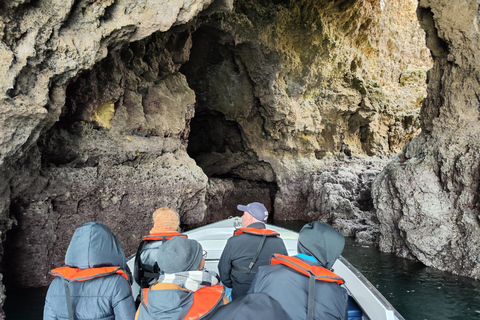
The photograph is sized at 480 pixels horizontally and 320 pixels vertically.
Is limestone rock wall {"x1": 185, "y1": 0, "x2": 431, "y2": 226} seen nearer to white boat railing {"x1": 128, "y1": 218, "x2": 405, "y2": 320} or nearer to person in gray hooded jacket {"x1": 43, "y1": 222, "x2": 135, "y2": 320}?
white boat railing {"x1": 128, "y1": 218, "x2": 405, "y2": 320}

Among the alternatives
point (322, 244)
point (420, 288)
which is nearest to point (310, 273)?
point (322, 244)

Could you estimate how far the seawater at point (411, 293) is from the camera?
13.6 feet

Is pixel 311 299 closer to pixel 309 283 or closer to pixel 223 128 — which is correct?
pixel 309 283

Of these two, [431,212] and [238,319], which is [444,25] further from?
[238,319]

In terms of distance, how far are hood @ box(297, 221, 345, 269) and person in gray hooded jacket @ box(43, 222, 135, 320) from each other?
106cm

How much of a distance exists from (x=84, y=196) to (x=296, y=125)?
24.6 ft

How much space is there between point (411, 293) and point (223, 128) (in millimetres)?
7857

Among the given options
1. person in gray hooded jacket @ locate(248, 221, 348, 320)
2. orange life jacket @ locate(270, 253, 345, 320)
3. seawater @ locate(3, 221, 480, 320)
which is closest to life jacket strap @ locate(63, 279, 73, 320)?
person in gray hooded jacket @ locate(248, 221, 348, 320)

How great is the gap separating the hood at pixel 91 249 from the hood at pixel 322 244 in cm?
108

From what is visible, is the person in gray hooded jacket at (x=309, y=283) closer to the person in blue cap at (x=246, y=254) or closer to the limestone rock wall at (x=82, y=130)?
the person in blue cap at (x=246, y=254)

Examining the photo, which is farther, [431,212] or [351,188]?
[351,188]

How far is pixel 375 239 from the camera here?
7.91m

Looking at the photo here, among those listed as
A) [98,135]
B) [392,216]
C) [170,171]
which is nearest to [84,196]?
[98,135]

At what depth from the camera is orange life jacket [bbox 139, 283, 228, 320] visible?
1.40 m
